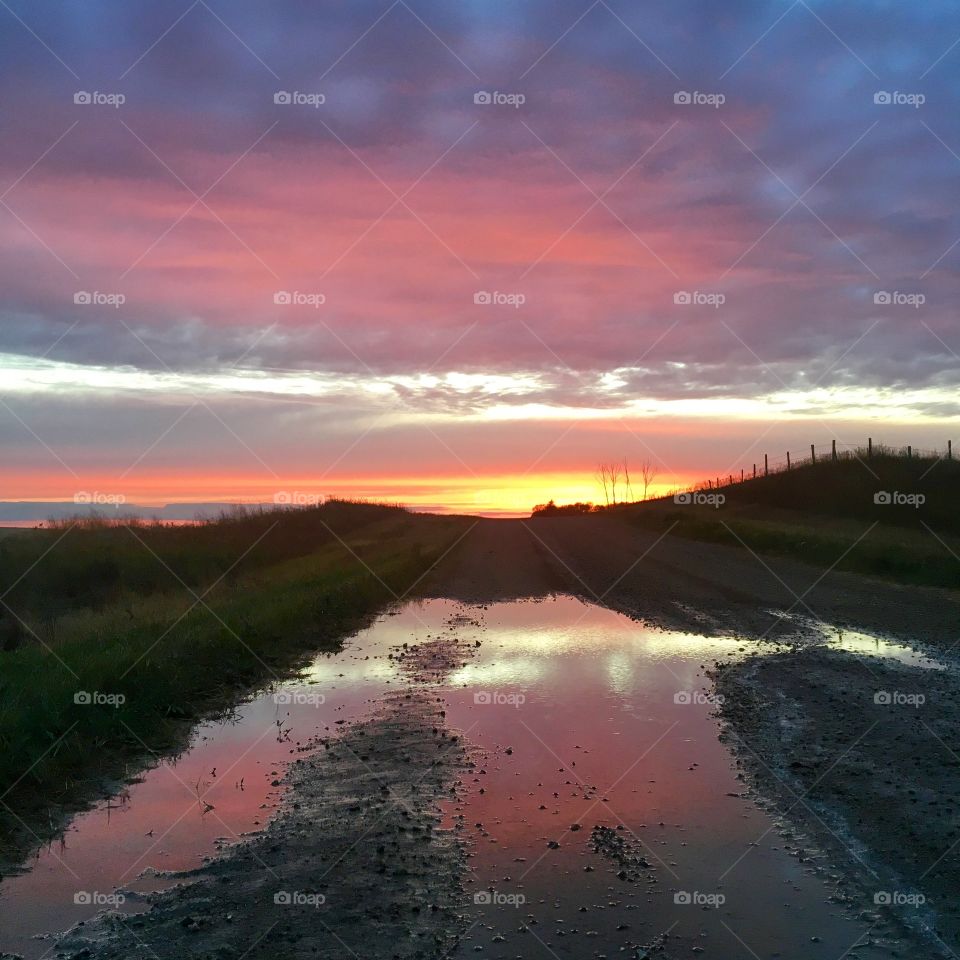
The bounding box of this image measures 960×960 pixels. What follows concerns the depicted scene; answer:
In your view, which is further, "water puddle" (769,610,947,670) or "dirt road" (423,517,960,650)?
"dirt road" (423,517,960,650)

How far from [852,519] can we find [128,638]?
122 feet

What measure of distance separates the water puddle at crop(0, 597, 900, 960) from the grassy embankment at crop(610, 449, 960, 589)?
14.5m

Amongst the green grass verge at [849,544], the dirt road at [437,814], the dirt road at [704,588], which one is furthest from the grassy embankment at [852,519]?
the dirt road at [437,814]

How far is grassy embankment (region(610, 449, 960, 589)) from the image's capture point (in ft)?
80.2

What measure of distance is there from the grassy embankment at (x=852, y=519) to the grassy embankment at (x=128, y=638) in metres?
12.7

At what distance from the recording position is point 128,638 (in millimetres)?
12703

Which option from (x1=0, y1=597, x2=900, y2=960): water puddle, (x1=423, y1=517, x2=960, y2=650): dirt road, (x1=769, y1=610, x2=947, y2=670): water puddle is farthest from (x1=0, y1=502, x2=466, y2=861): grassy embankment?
(x1=769, y1=610, x2=947, y2=670): water puddle

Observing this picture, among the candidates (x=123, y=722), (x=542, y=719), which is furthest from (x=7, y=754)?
(x=542, y=719)

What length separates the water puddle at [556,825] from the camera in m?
4.73

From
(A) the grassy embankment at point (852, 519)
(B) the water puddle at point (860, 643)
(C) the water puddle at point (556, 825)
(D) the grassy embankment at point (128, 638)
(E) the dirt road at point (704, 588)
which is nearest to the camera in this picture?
(C) the water puddle at point (556, 825)

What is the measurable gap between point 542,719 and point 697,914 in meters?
4.50

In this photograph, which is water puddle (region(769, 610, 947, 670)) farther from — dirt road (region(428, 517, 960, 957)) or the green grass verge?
the green grass verge

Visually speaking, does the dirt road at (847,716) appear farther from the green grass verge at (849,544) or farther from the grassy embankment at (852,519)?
the grassy embankment at (852,519)

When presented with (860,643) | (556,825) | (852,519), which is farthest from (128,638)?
(852,519)
